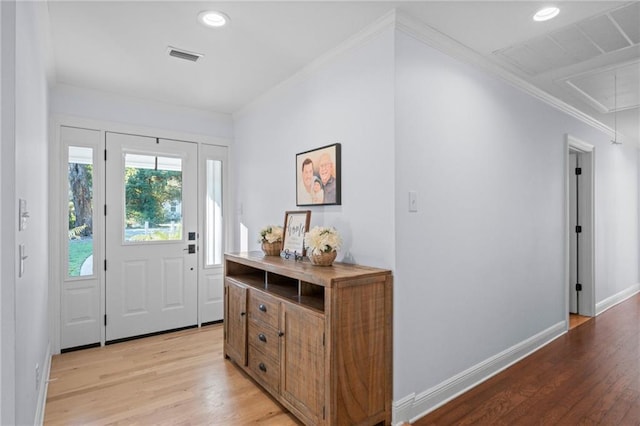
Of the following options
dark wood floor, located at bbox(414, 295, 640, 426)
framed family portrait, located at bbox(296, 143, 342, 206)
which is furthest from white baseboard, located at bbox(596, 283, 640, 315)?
framed family portrait, located at bbox(296, 143, 342, 206)

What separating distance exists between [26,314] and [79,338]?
213cm

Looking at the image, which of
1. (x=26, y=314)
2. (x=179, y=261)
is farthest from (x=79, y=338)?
(x=26, y=314)

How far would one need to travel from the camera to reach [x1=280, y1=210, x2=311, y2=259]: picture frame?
9.18ft

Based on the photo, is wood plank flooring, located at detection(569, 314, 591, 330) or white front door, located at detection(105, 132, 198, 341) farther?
wood plank flooring, located at detection(569, 314, 591, 330)

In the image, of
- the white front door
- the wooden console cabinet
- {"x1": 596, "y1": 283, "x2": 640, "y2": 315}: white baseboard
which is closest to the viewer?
the wooden console cabinet

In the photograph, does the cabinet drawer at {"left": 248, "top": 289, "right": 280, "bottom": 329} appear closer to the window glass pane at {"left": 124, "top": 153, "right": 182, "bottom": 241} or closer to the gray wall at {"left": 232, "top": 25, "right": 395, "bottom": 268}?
the gray wall at {"left": 232, "top": 25, "right": 395, "bottom": 268}

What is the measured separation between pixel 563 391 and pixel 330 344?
1.91 metres

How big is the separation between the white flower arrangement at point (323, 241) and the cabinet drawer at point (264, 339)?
0.64 m

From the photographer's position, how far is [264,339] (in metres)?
2.57

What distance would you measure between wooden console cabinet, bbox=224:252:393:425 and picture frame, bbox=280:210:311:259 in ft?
0.90

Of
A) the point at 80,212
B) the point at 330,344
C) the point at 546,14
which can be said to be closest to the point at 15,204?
the point at 330,344

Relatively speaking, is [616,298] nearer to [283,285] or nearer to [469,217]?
[469,217]

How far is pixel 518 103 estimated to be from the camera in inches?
125

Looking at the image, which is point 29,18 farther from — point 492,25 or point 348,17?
point 492,25
